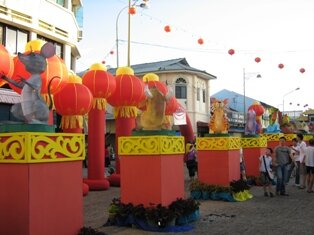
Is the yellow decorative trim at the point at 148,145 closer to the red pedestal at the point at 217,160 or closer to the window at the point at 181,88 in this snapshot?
the red pedestal at the point at 217,160

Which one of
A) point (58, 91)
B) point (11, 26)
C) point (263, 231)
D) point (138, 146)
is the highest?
point (11, 26)

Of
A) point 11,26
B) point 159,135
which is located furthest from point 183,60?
point 159,135

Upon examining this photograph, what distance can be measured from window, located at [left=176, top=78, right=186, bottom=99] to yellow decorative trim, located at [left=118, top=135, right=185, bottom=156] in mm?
27657

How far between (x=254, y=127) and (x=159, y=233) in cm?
949

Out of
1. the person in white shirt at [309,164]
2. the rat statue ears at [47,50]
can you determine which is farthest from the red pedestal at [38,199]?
the person in white shirt at [309,164]

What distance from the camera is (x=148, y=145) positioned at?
28.0ft

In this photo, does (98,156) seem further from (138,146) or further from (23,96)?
(23,96)

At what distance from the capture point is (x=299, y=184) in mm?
15273

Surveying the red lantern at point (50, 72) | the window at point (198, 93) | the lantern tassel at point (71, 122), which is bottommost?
the lantern tassel at point (71, 122)

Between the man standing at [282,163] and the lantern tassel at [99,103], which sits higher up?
the lantern tassel at [99,103]

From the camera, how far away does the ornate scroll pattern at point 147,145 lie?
8.47 meters

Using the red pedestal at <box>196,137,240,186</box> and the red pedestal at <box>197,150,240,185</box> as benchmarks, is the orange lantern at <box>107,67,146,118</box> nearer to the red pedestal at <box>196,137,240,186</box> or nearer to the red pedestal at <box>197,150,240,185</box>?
the red pedestal at <box>196,137,240,186</box>

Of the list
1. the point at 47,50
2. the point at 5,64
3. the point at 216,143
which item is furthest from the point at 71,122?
the point at 47,50

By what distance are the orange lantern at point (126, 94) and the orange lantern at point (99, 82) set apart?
41 centimetres
